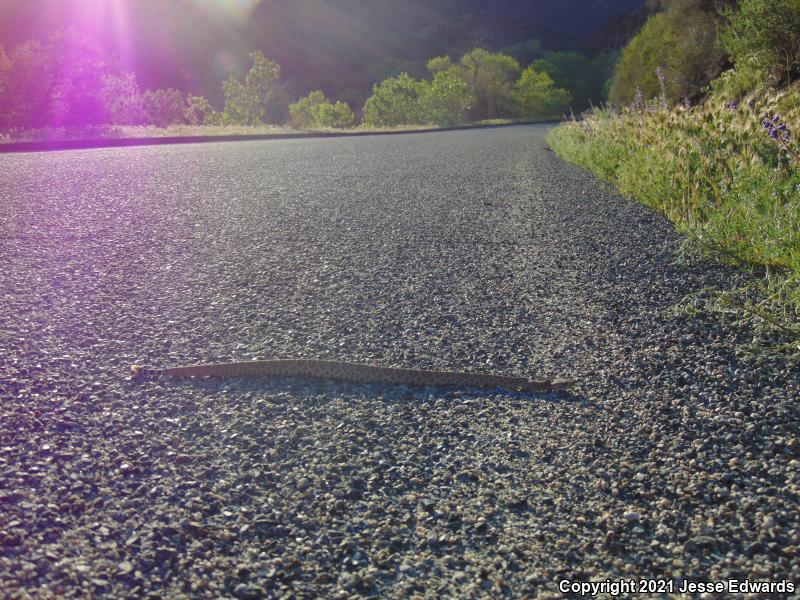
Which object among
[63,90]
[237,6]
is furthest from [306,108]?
[237,6]

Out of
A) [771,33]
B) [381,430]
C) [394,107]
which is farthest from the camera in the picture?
[394,107]

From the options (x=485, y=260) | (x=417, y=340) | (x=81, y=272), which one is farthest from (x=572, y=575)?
(x=81, y=272)

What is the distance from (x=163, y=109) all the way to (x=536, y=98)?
3441 cm

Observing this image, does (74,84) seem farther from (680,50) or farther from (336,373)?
(336,373)

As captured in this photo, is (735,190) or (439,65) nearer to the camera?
(735,190)

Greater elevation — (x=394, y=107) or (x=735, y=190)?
(x=394, y=107)

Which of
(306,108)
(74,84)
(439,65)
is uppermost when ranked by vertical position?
(439,65)

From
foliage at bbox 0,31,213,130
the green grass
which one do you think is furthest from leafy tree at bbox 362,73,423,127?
the green grass

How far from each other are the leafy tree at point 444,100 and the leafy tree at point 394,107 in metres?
0.52

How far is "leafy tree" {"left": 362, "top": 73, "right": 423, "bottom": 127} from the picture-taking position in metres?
43.9

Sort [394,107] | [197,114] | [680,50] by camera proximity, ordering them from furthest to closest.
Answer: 1. [394,107]
2. [197,114]
3. [680,50]

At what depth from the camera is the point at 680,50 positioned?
78.1ft

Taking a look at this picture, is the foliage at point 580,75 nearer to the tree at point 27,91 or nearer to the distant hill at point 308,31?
the distant hill at point 308,31

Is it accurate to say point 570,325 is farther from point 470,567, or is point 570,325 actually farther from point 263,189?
point 263,189
